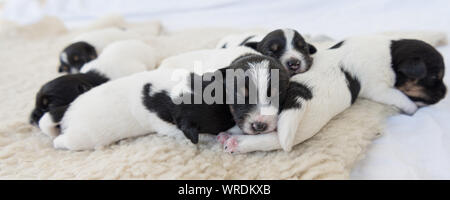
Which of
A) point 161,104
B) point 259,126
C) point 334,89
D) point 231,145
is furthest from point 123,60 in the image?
point 334,89

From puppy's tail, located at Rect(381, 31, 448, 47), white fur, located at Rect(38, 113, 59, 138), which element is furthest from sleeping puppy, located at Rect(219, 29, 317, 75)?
white fur, located at Rect(38, 113, 59, 138)

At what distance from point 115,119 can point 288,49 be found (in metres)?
1.17

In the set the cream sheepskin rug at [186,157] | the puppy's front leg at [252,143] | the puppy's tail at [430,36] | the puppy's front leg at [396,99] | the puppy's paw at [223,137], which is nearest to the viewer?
the cream sheepskin rug at [186,157]

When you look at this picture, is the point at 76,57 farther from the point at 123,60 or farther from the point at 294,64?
the point at 294,64

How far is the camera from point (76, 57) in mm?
3291

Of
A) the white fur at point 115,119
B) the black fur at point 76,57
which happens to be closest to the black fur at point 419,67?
the white fur at point 115,119

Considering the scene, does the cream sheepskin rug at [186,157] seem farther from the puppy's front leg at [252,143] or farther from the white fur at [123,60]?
the white fur at [123,60]

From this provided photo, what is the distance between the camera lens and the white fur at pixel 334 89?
1.69 m

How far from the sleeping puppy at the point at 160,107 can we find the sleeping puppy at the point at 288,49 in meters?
0.27

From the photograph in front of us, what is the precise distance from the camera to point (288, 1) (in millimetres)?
4500

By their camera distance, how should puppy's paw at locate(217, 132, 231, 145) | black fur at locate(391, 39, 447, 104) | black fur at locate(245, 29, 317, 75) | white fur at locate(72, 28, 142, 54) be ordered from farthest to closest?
1. white fur at locate(72, 28, 142, 54)
2. black fur at locate(245, 29, 317, 75)
3. black fur at locate(391, 39, 447, 104)
4. puppy's paw at locate(217, 132, 231, 145)

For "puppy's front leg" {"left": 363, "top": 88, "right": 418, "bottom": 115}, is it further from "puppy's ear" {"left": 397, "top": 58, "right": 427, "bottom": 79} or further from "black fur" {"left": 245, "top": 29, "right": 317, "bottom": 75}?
"black fur" {"left": 245, "top": 29, "right": 317, "bottom": 75}

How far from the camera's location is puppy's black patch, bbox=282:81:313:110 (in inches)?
66.6

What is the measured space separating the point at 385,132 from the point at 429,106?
1.48 feet
